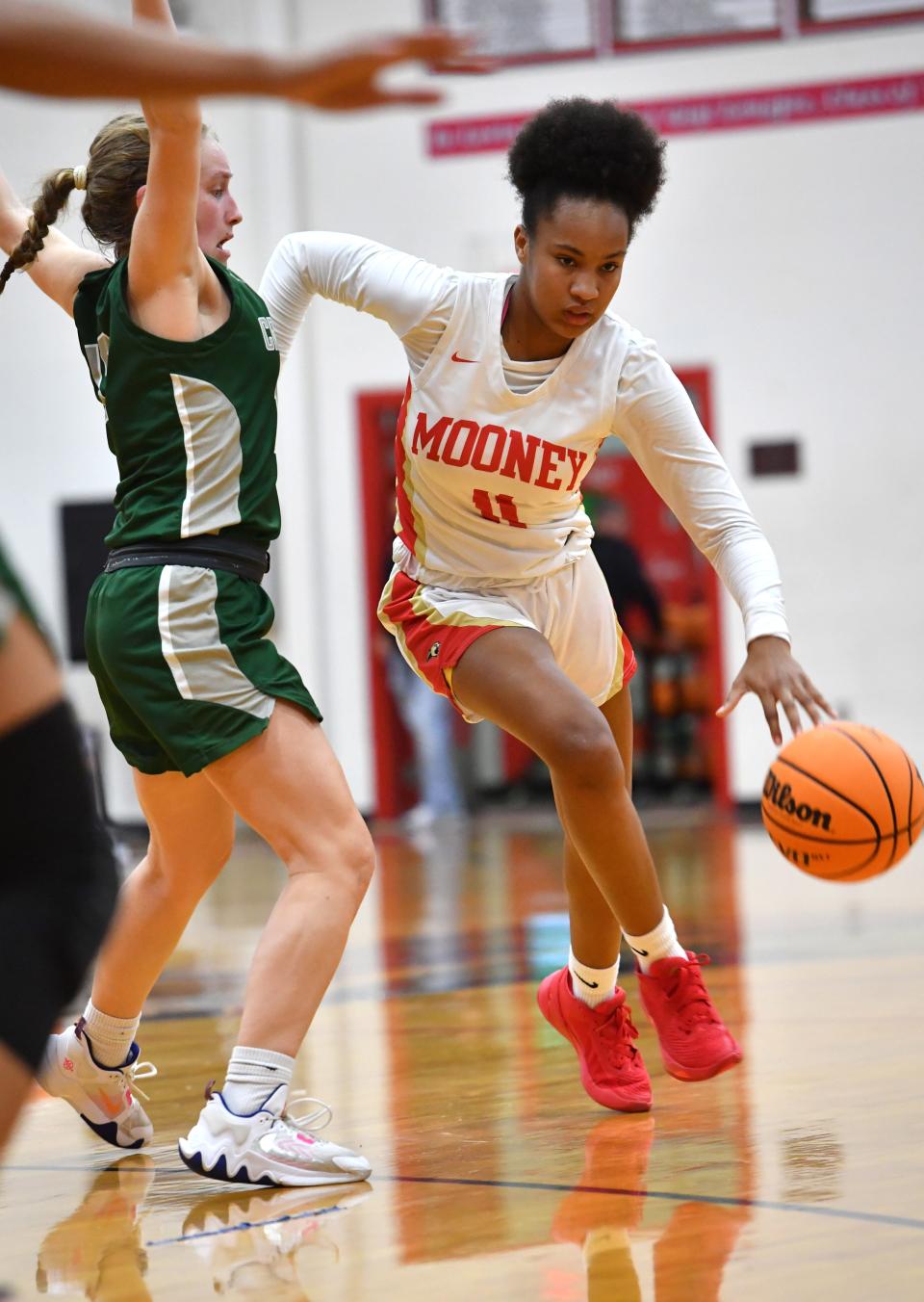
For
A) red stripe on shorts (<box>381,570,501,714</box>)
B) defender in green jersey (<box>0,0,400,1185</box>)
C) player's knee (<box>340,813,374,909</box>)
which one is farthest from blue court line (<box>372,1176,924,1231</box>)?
red stripe on shorts (<box>381,570,501,714</box>)

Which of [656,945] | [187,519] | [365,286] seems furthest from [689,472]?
[187,519]

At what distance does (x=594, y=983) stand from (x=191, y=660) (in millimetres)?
1156

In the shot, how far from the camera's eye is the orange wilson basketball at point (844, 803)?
10.4ft

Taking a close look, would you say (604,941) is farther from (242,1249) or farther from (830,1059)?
(242,1249)

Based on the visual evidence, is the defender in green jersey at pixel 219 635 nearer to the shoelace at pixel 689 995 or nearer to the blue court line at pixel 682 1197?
the blue court line at pixel 682 1197

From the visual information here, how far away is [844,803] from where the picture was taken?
125 inches

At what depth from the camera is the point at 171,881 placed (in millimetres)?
3178

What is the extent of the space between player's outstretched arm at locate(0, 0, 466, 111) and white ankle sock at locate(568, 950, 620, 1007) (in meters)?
2.23

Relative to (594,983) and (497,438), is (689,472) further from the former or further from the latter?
(594,983)

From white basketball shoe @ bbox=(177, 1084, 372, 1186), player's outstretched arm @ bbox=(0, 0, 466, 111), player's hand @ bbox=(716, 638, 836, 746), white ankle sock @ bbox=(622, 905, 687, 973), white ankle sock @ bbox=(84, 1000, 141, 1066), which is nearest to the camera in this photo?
player's outstretched arm @ bbox=(0, 0, 466, 111)

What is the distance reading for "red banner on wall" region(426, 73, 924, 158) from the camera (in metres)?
10.8

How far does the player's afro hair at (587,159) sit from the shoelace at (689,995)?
1.37 meters

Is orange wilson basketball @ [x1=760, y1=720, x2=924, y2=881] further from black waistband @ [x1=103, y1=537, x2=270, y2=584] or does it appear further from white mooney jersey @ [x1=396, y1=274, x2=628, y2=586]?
black waistband @ [x1=103, y1=537, x2=270, y2=584]

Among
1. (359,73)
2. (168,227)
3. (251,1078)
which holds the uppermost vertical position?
(359,73)
